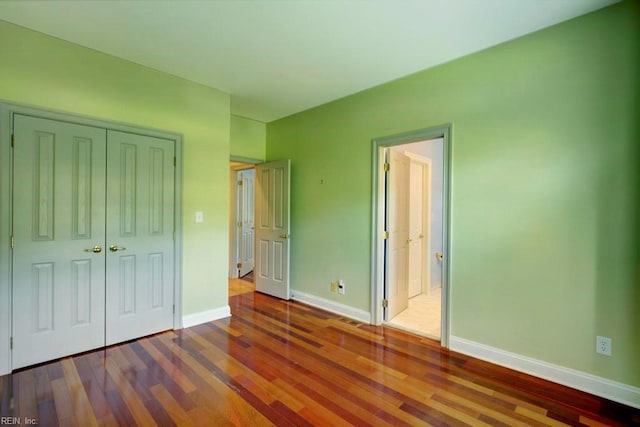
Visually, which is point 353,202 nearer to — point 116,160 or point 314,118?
point 314,118

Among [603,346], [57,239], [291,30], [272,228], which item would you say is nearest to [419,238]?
[272,228]

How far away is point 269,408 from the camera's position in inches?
79.4

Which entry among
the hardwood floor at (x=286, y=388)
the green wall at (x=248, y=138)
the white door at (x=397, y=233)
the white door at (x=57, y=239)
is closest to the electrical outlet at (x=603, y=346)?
the hardwood floor at (x=286, y=388)

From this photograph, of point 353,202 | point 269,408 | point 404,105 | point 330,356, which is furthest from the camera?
point 353,202

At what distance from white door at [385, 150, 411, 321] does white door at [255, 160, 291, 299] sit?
4.85 ft

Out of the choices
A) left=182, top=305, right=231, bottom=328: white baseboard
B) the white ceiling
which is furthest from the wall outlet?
the white ceiling

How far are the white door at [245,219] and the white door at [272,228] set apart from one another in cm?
112

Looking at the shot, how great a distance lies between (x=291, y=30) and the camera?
2422mm

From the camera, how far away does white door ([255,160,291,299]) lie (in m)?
4.39

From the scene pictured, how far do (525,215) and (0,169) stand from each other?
4.05 m

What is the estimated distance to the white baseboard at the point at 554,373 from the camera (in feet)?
6.83

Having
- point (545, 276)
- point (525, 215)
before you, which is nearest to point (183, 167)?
point (525, 215)

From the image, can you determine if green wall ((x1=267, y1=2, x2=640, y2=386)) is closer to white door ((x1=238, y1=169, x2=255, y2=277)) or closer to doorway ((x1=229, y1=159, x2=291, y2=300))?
doorway ((x1=229, y1=159, x2=291, y2=300))

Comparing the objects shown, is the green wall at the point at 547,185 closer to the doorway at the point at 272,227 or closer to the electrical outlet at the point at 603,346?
the electrical outlet at the point at 603,346
